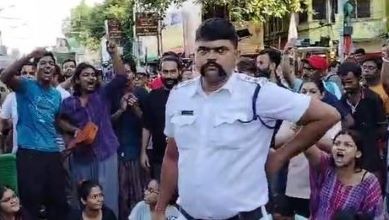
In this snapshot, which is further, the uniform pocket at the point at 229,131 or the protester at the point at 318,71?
the protester at the point at 318,71

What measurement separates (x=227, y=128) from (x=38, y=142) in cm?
372

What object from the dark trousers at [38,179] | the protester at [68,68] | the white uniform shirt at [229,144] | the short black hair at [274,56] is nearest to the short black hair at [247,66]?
the short black hair at [274,56]

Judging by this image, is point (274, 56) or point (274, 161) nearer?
point (274, 161)

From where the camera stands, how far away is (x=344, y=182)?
6.04m

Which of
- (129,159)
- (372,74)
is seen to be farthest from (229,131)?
(129,159)

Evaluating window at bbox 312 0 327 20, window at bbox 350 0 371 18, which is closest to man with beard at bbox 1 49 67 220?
window at bbox 350 0 371 18

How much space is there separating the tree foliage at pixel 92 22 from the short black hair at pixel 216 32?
168ft

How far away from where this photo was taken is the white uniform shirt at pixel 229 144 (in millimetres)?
3814

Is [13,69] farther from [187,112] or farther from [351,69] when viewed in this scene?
[187,112]

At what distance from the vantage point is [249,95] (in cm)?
387

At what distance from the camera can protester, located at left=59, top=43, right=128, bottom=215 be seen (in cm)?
752

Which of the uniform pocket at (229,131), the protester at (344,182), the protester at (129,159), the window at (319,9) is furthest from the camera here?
the window at (319,9)

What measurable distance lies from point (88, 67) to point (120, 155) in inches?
59.8

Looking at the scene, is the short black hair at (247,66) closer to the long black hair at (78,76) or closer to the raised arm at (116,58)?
the raised arm at (116,58)
